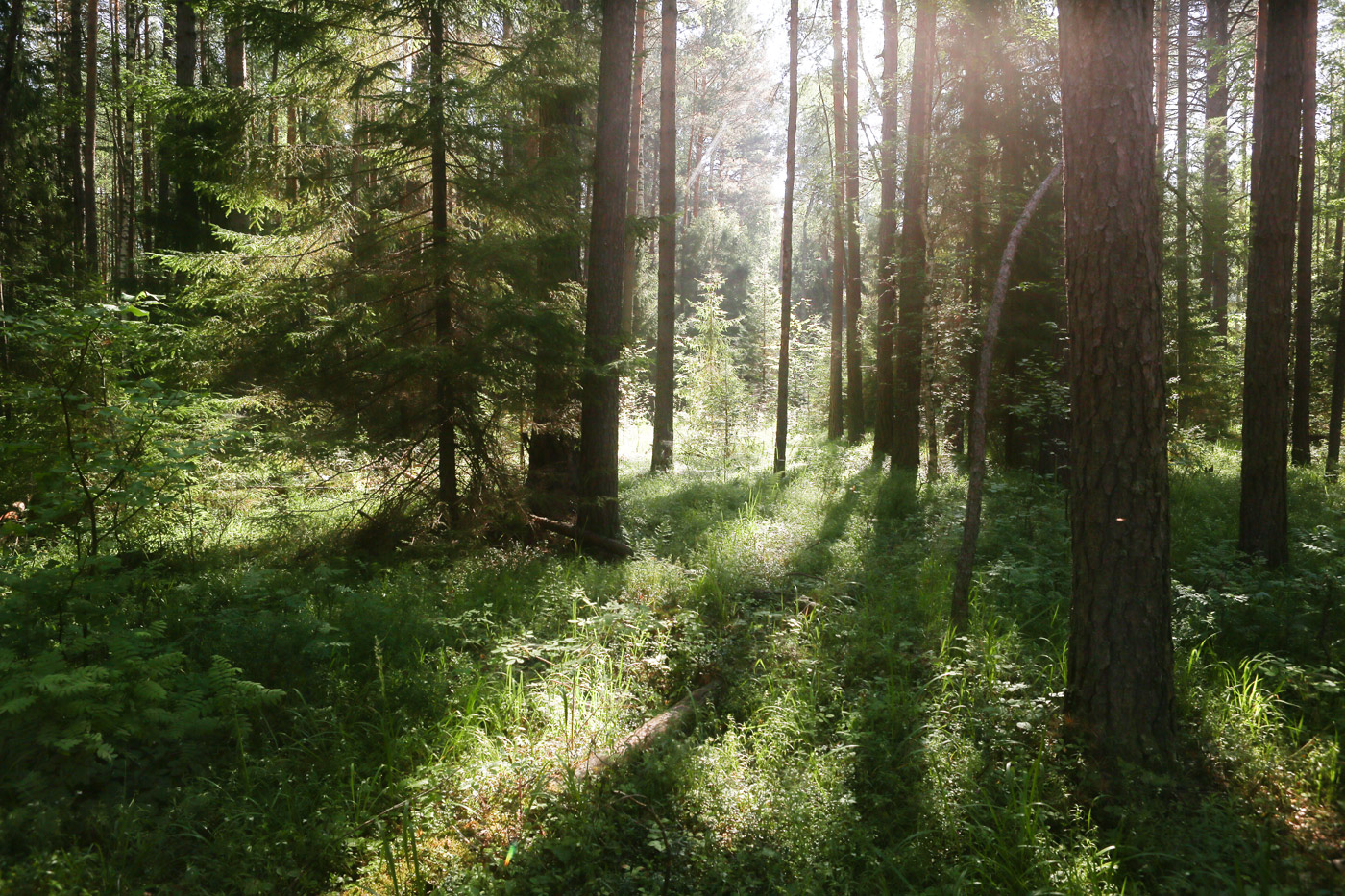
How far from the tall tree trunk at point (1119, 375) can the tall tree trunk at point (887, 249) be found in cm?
891

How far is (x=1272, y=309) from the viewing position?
6789mm

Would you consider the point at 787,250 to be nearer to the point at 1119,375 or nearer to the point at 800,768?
the point at 1119,375

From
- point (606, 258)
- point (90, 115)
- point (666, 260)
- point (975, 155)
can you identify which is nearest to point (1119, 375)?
point (606, 258)

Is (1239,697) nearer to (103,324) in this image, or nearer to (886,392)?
(103,324)

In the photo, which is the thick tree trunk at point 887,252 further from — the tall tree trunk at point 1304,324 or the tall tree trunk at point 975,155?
the tall tree trunk at point 1304,324

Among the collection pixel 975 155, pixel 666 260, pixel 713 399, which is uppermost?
pixel 975 155

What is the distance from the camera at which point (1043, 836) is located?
313cm

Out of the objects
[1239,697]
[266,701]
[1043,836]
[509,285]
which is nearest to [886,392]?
[509,285]

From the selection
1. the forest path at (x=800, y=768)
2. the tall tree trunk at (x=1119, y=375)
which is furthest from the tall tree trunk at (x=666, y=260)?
the tall tree trunk at (x=1119, y=375)

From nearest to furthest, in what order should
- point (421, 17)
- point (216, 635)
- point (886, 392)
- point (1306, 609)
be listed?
point (216, 635) < point (1306, 609) < point (421, 17) < point (886, 392)

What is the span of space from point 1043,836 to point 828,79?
17.7 metres

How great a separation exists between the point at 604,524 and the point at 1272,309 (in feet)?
23.6

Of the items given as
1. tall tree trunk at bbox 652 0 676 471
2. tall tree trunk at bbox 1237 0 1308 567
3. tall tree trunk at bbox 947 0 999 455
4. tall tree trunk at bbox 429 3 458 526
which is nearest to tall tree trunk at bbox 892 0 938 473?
tall tree trunk at bbox 947 0 999 455

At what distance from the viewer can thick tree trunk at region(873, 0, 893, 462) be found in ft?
44.1
